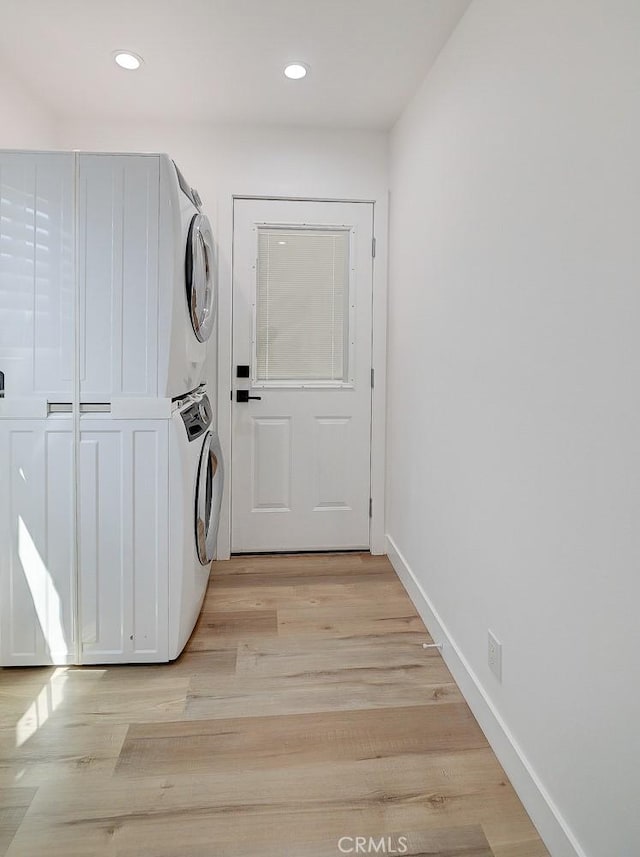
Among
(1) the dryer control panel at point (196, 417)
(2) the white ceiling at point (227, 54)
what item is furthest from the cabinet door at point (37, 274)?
(2) the white ceiling at point (227, 54)

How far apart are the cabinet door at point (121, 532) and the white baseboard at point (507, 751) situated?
109cm

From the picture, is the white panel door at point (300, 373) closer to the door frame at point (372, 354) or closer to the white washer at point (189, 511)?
the door frame at point (372, 354)

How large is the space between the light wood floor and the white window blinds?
4.93 feet

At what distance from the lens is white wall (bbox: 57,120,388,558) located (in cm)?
322

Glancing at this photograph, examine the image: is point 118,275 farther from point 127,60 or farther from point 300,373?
point 300,373

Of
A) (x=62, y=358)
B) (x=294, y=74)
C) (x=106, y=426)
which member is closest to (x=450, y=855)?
A: (x=106, y=426)

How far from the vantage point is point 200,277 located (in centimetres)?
242

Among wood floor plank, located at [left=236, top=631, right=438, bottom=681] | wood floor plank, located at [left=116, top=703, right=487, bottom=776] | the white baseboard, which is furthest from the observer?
wood floor plank, located at [left=236, top=631, right=438, bottom=681]

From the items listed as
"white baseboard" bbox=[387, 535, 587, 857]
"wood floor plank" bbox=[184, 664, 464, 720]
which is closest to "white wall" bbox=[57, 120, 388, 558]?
"wood floor plank" bbox=[184, 664, 464, 720]

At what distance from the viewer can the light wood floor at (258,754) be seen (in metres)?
1.48

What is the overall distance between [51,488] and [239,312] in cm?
157

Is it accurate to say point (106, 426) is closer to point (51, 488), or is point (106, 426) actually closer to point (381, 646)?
point (51, 488)

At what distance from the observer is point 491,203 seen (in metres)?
1.88

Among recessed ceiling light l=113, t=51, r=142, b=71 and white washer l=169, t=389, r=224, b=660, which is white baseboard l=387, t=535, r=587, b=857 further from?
recessed ceiling light l=113, t=51, r=142, b=71
